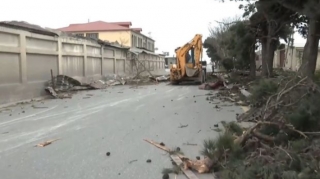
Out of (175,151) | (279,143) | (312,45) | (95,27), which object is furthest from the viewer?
(95,27)

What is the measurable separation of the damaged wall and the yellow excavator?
5.96 m

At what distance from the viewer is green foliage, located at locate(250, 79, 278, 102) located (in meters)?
7.15

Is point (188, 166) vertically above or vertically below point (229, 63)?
below

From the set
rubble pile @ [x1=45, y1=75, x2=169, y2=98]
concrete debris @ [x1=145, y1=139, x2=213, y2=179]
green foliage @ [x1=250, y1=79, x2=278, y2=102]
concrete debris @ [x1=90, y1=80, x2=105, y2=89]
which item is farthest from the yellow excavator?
concrete debris @ [x1=145, y1=139, x2=213, y2=179]

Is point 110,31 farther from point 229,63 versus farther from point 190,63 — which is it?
point 190,63

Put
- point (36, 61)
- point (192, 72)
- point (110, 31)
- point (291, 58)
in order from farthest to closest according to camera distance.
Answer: point (110, 31)
point (291, 58)
point (192, 72)
point (36, 61)

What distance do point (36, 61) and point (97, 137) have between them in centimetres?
1033

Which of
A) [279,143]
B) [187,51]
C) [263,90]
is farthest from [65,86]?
[279,143]

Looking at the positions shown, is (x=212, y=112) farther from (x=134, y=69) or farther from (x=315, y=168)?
(x=134, y=69)

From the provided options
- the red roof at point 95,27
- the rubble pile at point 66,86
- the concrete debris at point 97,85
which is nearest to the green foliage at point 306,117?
the rubble pile at point 66,86

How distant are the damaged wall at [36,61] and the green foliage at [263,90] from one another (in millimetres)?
9801

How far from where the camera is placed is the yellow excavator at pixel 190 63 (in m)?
25.2

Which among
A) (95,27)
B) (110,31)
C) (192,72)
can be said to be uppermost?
(95,27)

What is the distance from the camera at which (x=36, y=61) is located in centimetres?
1656
